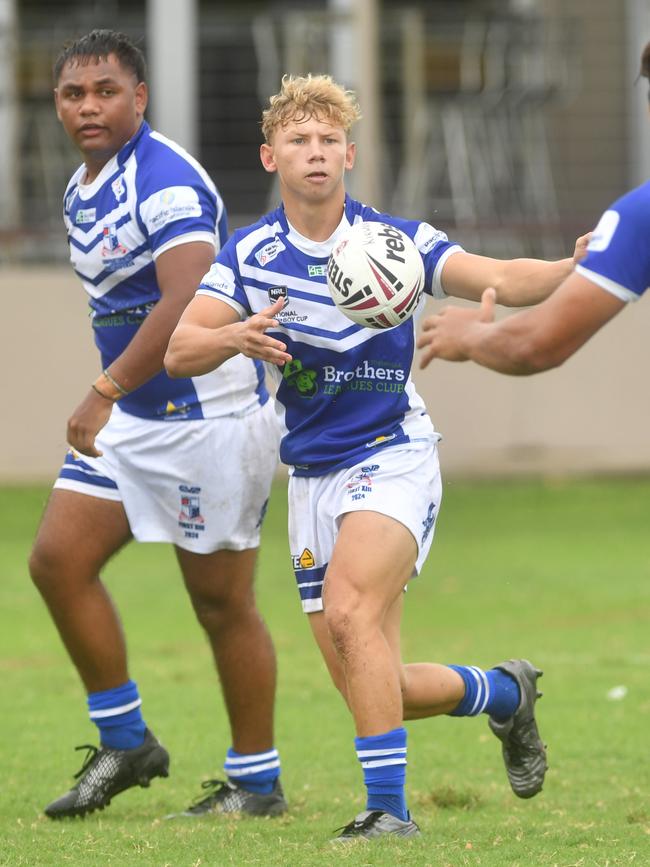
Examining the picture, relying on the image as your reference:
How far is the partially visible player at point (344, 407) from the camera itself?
5.19 metres

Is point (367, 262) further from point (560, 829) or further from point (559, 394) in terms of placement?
point (559, 394)

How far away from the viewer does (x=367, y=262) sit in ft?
16.8

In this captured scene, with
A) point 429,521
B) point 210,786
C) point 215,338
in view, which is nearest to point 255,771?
point 210,786

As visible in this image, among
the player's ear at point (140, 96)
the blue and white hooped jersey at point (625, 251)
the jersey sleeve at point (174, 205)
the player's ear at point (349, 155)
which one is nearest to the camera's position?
the blue and white hooped jersey at point (625, 251)

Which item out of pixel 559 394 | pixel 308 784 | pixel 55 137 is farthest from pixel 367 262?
pixel 55 137

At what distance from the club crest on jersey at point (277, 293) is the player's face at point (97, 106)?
1.10 meters

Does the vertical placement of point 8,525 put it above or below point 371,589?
below

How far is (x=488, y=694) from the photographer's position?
5828 mm

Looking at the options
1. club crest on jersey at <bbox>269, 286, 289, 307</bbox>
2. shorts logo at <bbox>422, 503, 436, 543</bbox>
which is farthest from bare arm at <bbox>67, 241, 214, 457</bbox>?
shorts logo at <bbox>422, 503, 436, 543</bbox>

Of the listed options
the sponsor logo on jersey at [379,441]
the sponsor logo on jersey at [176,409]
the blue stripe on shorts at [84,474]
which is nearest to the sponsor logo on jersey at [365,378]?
the sponsor logo on jersey at [379,441]

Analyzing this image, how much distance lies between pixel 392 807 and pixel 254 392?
5.80 ft

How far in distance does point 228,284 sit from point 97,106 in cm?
111

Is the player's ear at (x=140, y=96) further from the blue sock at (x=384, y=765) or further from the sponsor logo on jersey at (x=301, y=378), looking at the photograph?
the blue sock at (x=384, y=765)

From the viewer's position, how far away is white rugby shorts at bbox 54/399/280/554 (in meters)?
6.15
